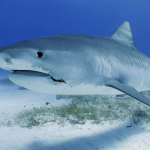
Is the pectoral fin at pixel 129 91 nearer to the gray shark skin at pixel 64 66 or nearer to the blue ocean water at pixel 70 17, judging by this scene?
the gray shark skin at pixel 64 66

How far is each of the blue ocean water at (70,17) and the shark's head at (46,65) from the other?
110 m

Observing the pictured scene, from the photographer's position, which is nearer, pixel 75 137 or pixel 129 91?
pixel 129 91

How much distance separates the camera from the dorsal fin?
361cm

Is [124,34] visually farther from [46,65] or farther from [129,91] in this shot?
[46,65]

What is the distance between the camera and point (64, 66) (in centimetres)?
166

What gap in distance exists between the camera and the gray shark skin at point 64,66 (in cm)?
145

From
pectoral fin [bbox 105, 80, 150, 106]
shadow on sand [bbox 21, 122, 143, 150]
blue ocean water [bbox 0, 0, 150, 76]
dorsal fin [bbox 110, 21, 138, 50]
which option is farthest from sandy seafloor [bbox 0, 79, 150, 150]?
blue ocean water [bbox 0, 0, 150, 76]

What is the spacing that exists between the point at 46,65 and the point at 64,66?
233 millimetres

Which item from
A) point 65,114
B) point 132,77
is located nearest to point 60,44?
point 132,77

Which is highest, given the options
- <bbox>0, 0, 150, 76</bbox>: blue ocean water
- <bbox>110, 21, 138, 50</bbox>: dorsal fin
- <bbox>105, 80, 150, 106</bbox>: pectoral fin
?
<bbox>0, 0, 150, 76</bbox>: blue ocean water

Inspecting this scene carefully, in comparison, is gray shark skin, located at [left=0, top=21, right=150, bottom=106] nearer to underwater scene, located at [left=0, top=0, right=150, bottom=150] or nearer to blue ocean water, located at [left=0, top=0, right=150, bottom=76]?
underwater scene, located at [left=0, top=0, right=150, bottom=150]

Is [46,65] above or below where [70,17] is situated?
below

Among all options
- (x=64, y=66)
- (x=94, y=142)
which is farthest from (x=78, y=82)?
(x=94, y=142)

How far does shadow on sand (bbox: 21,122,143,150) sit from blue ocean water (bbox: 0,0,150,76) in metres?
110
